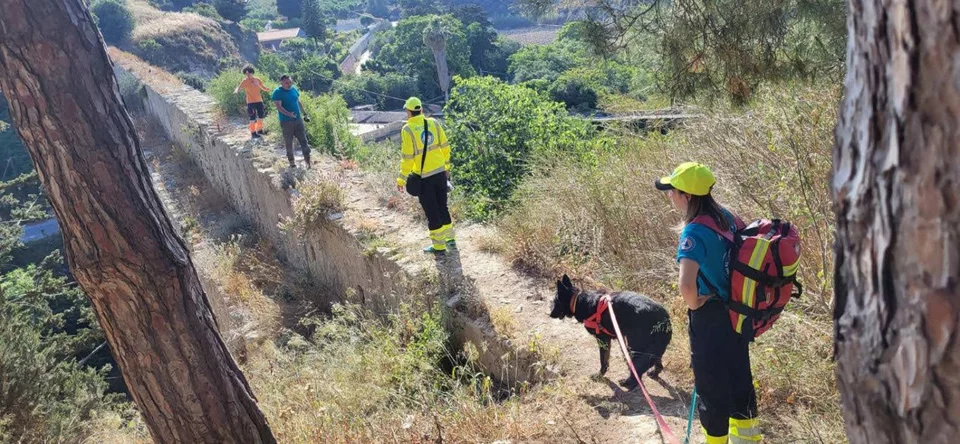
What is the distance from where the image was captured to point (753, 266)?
3.01 meters

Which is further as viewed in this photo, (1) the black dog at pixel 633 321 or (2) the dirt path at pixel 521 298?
(1) the black dog at pixel 633 321

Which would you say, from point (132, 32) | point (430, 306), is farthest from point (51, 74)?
point (132, 32)

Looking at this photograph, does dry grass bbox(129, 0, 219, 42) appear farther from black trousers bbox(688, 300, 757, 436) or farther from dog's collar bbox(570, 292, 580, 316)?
black trousers bbox(688, 300, 757, 436)

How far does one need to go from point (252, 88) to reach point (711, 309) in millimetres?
10171

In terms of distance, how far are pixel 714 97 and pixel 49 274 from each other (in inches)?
428

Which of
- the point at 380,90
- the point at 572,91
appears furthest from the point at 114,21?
the point at 572,91

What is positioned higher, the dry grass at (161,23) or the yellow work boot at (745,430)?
the dry grass at (161,23)

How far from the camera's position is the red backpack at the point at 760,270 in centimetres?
297

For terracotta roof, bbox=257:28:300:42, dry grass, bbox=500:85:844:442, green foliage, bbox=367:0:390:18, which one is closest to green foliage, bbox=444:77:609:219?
dry grass, bbox=500:85:844:442

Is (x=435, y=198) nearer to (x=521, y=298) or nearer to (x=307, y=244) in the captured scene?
(x=521, y=298)

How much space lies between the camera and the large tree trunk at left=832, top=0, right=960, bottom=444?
3.35 ft

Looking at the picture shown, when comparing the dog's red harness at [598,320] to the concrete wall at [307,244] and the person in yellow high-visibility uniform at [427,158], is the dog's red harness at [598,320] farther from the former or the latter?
the person in yellow high-visibility uniform at [427,158]

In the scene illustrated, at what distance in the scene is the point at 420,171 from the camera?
648cm

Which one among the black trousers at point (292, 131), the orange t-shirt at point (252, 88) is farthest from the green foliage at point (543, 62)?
the black trousers at point (292, 131)
